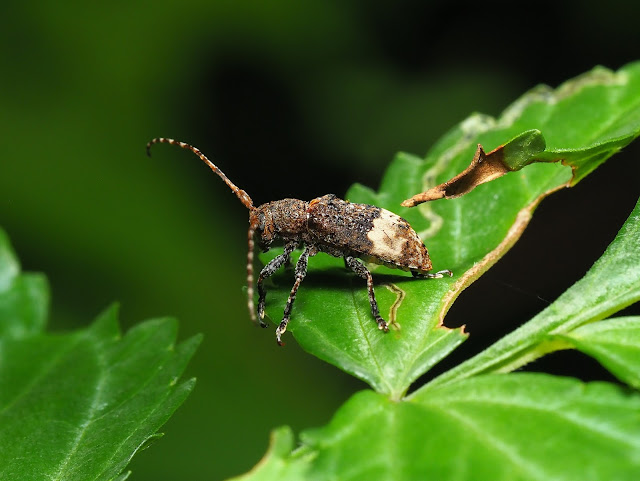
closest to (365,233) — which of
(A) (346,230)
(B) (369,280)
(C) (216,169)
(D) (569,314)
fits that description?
(A) (346,230)

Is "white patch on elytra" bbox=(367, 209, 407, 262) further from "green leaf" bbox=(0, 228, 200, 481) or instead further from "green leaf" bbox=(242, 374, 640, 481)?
"green leaf" bbox=(242, 374, 640, 481)

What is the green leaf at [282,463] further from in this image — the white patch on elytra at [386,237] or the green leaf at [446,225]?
the white patch on elytra at [386,237]

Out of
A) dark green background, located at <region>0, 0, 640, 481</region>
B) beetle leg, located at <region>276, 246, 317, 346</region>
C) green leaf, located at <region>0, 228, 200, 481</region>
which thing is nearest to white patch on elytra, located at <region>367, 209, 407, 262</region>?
beetle leg, located at <region>276, 246, 317, 346</region>

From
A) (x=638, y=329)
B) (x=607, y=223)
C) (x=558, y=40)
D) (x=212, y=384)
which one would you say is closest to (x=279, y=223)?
(x=638, y=329)

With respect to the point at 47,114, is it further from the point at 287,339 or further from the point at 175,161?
the point at 287,339

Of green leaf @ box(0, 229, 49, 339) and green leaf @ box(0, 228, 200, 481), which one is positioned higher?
green leaf @ box(0, 229, 49, 339)

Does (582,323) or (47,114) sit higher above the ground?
(47,114)

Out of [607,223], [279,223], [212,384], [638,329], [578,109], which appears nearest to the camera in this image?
[638,329]
